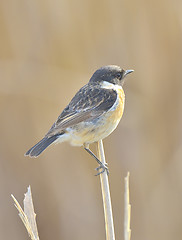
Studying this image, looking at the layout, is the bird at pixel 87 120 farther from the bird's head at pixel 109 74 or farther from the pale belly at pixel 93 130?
the bird's head at pixel 109 74

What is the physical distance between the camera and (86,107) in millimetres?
2910

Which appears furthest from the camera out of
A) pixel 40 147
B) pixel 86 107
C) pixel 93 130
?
pixel 86 107

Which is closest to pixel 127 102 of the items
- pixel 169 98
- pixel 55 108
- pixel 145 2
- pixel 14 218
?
pixel 169 98

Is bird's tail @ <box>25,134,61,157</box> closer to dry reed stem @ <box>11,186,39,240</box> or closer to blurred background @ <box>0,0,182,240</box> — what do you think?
blurred background @ <box>0,0,182,240</box>

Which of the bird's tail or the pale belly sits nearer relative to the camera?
the bird's tail

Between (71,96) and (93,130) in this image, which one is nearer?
(93,130)

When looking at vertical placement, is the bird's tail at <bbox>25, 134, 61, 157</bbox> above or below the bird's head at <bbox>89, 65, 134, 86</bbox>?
below

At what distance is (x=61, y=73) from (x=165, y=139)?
3.54 ft

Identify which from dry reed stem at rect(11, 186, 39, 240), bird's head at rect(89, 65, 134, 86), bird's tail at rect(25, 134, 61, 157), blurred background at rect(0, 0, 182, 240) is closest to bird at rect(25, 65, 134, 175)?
bird's tail at rect(25, 134, 61, 157)

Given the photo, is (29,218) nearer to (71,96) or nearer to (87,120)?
(87,120)

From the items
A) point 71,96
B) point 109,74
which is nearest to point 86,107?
point 109,74

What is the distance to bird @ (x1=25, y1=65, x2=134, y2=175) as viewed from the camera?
8.94 feet

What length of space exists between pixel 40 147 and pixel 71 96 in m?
0.91

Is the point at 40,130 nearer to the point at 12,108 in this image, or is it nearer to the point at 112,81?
the point at 12,108
